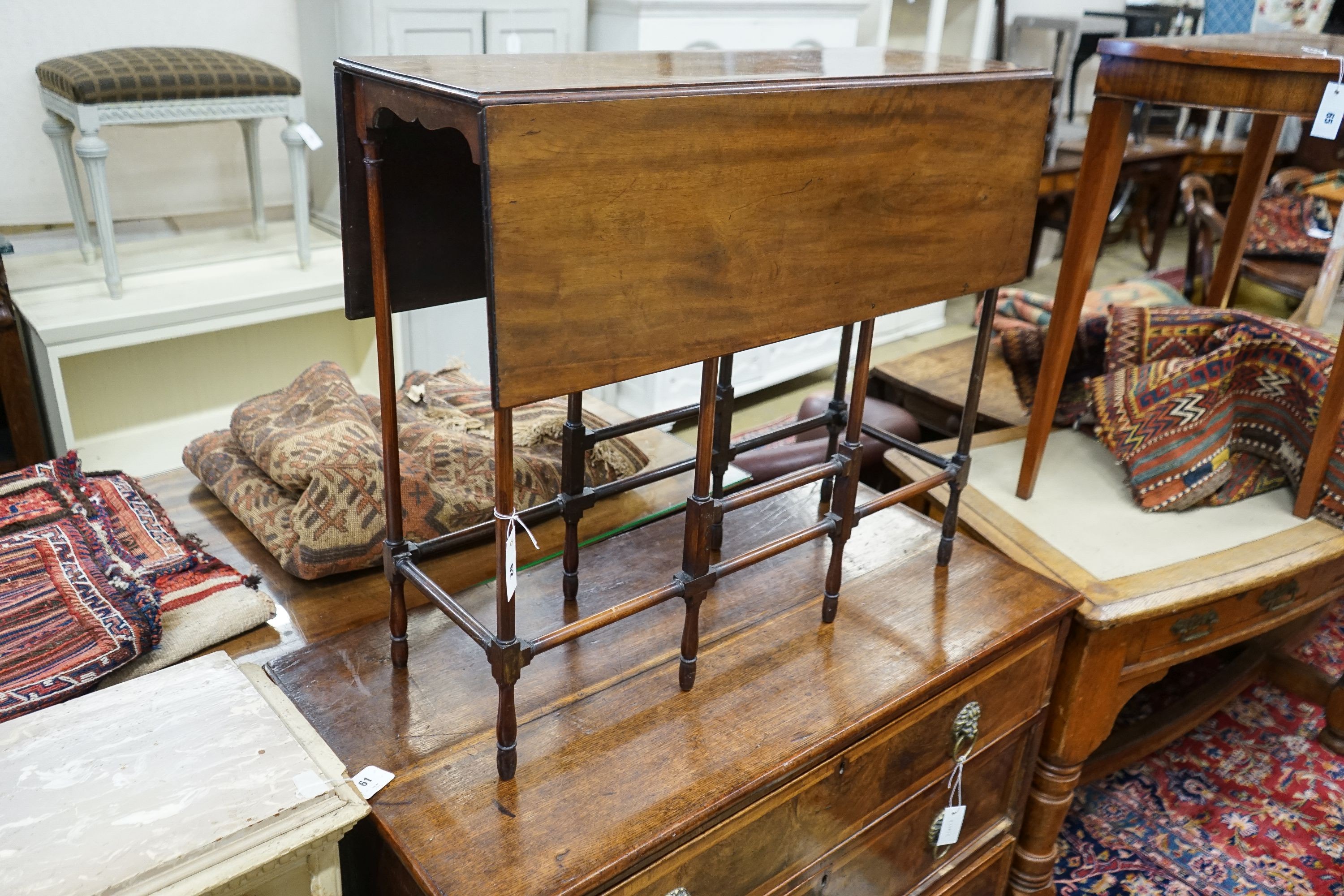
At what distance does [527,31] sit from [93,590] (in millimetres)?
2242

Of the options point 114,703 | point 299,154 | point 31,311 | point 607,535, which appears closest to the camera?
point 114,703

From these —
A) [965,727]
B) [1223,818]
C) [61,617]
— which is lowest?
[1223,818]

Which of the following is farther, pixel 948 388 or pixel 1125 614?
pixel 948 388

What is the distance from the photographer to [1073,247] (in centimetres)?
180

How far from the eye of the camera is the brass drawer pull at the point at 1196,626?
5.72ft

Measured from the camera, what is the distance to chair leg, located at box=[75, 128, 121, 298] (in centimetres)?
249

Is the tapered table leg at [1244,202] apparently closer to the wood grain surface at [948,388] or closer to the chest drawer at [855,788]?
the wood grain surface at [948,388]

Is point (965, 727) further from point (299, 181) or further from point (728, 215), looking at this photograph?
point (299, 181)

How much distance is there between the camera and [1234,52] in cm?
159

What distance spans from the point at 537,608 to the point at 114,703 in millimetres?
531

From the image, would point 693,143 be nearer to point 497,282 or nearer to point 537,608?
point 497,282

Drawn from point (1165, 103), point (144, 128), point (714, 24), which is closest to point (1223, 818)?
point (1165, 103)

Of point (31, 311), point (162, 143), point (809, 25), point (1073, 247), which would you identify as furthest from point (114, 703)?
point (809, 25)

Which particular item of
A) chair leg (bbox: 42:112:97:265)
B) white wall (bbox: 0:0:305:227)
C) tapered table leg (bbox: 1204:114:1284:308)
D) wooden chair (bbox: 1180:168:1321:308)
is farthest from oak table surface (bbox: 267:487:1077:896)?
white wall (bbox: 0:0:305:227)
